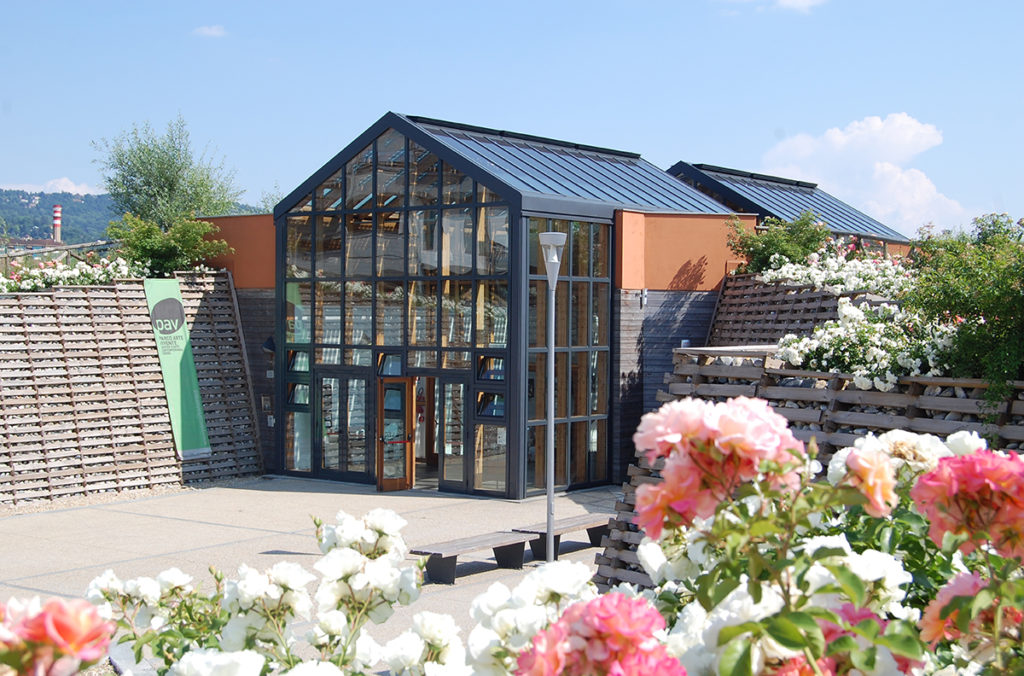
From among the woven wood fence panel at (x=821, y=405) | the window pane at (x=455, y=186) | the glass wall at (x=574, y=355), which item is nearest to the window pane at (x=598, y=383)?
the glass wall at (x=574, y=355)

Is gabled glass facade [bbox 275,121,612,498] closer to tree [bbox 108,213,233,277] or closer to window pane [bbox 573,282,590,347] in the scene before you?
window pane [bbox 573,282,590,347]

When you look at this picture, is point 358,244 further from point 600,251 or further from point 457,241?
point 600,251

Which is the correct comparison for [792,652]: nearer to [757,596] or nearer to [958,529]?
[757,596]

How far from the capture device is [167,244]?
18.1 metres

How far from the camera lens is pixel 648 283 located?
17.2m

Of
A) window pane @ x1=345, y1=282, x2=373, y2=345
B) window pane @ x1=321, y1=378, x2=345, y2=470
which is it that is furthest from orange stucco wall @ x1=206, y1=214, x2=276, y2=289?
window pane @ x1=321, y1=378, x2=345, y2=470

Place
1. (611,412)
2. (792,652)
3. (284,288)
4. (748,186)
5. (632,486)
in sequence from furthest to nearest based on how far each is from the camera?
(748,186) < (284,288) < (611,412) < (632,486) < (792,652)

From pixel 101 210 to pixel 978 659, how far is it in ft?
582

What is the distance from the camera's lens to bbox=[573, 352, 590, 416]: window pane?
16.3 meters

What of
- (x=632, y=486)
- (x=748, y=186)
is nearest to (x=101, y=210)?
(x=748, y=186)

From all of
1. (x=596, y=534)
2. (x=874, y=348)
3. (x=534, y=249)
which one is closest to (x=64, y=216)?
(x=534, y=249)

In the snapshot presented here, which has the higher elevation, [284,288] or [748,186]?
[748,186]

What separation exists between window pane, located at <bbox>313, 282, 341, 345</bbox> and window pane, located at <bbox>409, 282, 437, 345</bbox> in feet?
5.01

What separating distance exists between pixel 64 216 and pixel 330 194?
158129 mm
